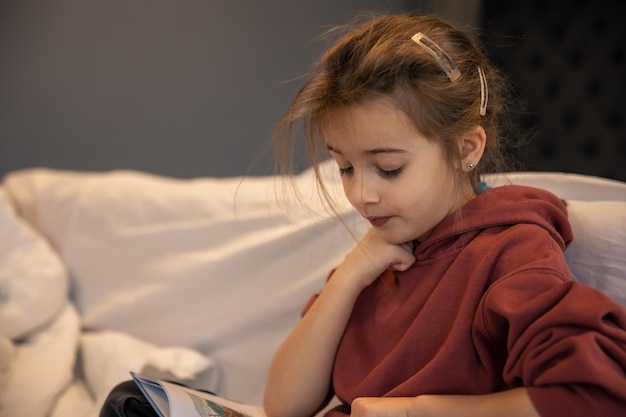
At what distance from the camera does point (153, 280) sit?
1.67 meters

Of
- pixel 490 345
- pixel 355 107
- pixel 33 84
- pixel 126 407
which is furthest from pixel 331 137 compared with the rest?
pixel 33 84

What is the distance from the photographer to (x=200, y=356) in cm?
→ 151

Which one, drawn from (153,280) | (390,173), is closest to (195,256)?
(153,280)

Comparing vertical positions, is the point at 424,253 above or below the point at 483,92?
below

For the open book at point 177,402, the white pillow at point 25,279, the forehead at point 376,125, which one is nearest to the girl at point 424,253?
the forehead at point 376,125

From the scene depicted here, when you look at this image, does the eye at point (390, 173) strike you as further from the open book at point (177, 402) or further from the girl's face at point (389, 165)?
the open book at point (177, 402)

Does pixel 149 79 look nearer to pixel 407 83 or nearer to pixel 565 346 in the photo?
pixel 407 83

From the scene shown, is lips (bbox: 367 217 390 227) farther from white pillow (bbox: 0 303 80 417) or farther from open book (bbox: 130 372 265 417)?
white pillow (bbox: 0 303 80 417)

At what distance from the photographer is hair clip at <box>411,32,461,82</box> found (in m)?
0.89

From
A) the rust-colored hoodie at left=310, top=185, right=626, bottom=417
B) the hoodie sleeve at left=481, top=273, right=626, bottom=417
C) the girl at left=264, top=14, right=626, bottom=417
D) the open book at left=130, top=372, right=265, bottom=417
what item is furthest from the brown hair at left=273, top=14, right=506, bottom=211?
the open book at left=130, top=372, right=265, bottom=417

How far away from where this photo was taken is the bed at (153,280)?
1.45 meters

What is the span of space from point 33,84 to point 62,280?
55.4 inches

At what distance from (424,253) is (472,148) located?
16cm

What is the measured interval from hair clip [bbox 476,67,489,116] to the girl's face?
9cm
